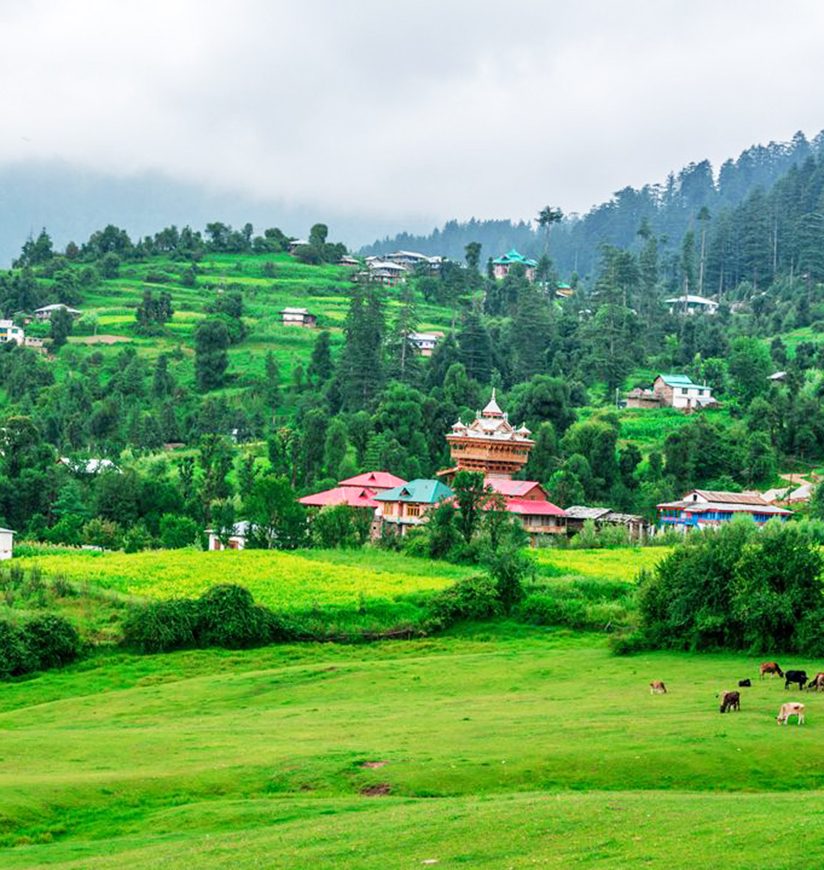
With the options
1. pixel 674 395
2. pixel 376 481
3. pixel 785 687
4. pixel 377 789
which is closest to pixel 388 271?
pixel 674 395

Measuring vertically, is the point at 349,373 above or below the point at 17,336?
below

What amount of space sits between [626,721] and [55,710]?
64.1 feet

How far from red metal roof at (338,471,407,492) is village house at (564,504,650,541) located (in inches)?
416

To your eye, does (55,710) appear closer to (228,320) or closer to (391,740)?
(391,740)

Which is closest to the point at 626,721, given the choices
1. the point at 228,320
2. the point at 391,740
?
the point at 391,740

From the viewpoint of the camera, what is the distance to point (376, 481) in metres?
92.8

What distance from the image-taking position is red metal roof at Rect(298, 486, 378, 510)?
9038cm

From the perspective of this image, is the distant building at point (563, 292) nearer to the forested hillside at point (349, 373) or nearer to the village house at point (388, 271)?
the forested hillside at point (349, 373)

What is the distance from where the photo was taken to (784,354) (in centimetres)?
12850

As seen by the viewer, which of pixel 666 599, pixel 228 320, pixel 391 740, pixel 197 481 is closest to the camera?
pixel 391 740

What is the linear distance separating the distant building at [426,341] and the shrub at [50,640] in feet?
283

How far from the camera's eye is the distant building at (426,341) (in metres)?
143

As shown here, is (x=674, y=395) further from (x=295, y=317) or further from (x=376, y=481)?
(x=295, y=317)

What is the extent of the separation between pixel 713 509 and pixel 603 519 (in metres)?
6.60
